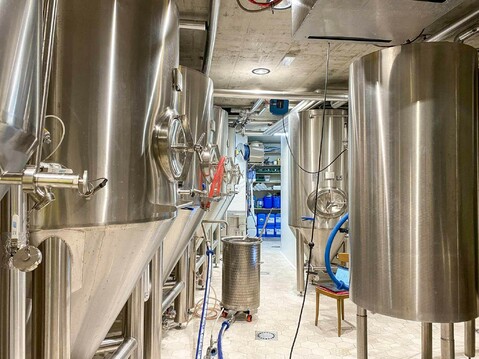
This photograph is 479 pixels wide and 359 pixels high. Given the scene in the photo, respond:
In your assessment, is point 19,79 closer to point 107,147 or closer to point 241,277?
point 107,147

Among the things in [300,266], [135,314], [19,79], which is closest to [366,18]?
[19,79]

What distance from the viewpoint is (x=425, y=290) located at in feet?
4.25

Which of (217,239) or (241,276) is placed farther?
(217,239)

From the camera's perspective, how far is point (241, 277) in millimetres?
3160

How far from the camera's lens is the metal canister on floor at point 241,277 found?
3.16 meters

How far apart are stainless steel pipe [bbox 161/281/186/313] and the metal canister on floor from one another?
49 cm

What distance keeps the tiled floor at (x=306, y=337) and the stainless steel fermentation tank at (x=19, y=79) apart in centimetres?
239

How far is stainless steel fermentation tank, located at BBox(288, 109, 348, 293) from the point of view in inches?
144

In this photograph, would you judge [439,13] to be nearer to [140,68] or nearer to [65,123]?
A: [140,68]

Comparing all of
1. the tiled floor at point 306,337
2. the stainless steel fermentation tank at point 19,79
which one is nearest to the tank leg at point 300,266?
the tiled floor at point 306,337

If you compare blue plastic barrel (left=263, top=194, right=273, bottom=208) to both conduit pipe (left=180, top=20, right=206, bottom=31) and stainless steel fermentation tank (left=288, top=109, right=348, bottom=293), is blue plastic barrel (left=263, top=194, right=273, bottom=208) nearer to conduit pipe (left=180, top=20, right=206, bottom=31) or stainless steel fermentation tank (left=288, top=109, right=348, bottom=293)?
stainless steel fermentation tank (left=288, top=109, right=348, bottom=293)

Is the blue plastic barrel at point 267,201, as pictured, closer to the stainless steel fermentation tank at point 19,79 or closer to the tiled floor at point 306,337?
the tiled floor at point 306,337

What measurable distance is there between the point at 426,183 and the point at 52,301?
1294 mm

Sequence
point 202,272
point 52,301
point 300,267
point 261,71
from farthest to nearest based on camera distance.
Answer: point 202,272 → point 300,267 → point 261,71 → point 52,301
